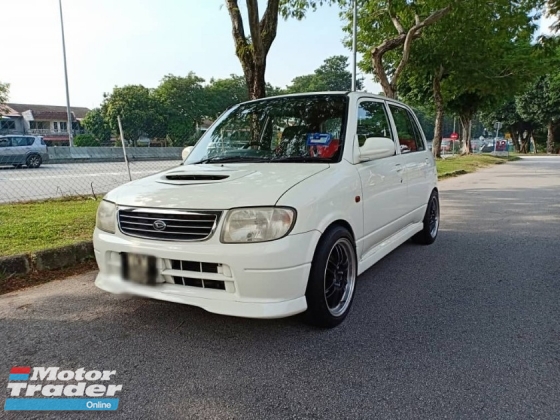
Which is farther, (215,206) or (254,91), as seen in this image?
(254,91)

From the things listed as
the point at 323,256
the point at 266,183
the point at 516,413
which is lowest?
the point at 516,413

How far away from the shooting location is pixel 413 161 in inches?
182

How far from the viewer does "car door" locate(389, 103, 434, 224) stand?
4461 mm

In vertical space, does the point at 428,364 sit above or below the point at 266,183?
below

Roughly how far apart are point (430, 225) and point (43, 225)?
5034 millimetres

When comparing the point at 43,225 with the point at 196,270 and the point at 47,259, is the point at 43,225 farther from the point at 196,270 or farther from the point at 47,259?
the point at 196,270

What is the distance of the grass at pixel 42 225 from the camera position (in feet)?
14.9

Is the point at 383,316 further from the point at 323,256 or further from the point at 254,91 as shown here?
the point at 254,91

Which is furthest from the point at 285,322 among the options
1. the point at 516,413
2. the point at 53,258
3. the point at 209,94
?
the point at 209,94

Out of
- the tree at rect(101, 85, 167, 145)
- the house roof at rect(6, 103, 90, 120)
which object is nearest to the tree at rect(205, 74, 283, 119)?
the tree at rect(101, 85, 167, 145)

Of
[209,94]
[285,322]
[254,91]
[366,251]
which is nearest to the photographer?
[285,322]

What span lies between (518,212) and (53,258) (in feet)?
25.0

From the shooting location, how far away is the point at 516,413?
2.04 meters

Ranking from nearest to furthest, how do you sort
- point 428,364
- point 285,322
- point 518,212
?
point 428,364 < point 285,322 < point 518,212
